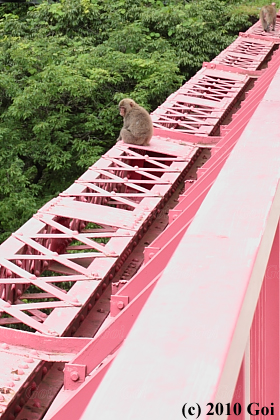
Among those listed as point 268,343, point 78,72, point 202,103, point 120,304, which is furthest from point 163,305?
point 78,72

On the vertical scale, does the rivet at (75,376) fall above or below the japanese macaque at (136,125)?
above

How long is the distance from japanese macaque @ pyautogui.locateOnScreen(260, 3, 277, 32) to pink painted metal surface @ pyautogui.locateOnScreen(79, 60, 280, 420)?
55.0 ft

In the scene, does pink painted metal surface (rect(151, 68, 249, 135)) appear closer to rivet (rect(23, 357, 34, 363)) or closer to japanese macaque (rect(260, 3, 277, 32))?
japanese macaque (rect(260, 3, 277, 32))

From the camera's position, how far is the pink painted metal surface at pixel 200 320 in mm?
654

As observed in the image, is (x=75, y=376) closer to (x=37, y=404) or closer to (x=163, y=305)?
(x=37, y=404)

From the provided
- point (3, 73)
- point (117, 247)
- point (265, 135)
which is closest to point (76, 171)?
point (3, 73)

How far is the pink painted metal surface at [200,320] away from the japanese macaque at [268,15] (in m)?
16.8

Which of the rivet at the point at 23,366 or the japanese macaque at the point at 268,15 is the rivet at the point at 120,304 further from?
the japanese macaque at the point at 268,15

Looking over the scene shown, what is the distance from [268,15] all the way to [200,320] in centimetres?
1743

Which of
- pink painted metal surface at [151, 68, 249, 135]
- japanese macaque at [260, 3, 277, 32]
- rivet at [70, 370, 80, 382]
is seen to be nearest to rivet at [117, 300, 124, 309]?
rivet at [70, 370, 80, 382]

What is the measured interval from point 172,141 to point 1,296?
460 centimetres

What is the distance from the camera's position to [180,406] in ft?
2.09

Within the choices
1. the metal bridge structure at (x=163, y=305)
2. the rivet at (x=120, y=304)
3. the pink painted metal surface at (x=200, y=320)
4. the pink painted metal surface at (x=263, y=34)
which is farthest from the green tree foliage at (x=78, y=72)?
the pink painted metal surface at (x=200, y=320)

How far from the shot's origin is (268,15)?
17141mm
